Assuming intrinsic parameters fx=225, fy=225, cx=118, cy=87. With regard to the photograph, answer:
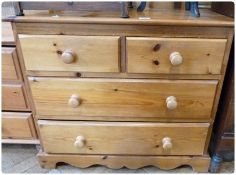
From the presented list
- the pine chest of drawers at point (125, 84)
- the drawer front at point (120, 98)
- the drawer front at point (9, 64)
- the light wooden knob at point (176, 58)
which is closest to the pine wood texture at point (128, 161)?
the pine chest of drawers at point (125, 84)

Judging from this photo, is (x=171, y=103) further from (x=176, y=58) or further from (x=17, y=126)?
(x=17, y=126)

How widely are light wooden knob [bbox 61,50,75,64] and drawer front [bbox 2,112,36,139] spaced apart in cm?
41

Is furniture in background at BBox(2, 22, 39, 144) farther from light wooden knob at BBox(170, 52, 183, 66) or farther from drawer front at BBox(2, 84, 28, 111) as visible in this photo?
light wooden knob at BBox(170, 52, 183, 66)

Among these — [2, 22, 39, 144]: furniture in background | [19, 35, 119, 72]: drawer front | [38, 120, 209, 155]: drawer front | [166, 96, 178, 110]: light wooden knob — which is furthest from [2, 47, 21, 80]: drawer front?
[166, 96, 178, 110]: light wooden knob

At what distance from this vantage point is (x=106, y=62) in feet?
2.52

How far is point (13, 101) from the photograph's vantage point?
98 cm

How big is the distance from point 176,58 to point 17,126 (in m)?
0.78

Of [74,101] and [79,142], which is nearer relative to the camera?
[74,101]

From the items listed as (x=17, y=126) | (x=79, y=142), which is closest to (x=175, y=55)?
(x=79, y=142)

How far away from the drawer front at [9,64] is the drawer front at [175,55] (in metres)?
0.44

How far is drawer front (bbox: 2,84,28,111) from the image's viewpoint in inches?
36.8

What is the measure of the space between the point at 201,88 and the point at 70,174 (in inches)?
28.2

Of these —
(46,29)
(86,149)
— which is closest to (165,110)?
(86,149)

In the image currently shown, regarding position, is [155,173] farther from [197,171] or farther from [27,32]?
[27,32]
